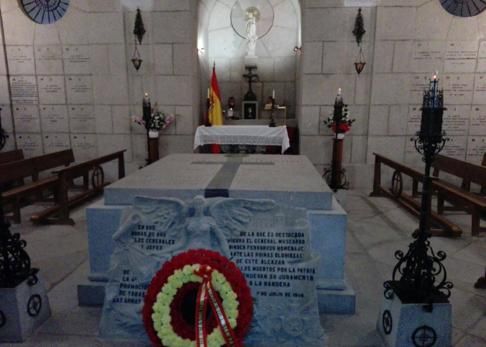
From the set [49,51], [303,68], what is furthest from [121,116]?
[303,68]

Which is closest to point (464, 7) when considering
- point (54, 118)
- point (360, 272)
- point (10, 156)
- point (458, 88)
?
point (458, 88)

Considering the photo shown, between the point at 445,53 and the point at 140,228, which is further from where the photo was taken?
the point at 445,53

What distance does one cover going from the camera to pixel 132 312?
2.32m

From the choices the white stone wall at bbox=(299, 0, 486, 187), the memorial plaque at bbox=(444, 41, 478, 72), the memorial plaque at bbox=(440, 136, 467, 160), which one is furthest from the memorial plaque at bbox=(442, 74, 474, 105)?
the memorial plaque at bbox=(440, 136, 467, 160)

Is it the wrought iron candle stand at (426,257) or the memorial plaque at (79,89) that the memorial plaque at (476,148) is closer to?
the wrought iron candle stand at (426,257)

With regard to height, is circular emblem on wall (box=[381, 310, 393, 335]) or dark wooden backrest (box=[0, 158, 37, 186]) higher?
dark wooden backrest (box=[0, 158, 37, 186])

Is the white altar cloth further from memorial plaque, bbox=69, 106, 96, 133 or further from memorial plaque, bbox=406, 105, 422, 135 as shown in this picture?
memorial plaque, bbox=406, 105, 422, 135

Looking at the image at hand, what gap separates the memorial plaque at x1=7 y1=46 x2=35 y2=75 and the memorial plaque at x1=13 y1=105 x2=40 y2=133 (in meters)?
0.66

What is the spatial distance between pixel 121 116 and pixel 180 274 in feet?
18.5

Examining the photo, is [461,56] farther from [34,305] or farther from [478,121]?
[34,305]

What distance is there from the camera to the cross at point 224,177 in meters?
2.69

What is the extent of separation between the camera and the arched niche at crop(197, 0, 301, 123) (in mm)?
8195

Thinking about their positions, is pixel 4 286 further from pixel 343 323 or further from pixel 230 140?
pixel 230 140

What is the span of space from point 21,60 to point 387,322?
7.57m
